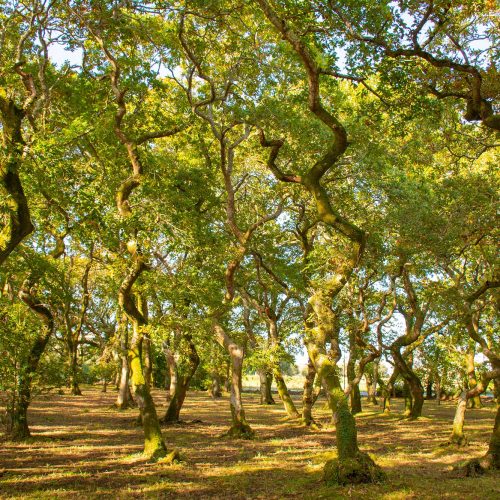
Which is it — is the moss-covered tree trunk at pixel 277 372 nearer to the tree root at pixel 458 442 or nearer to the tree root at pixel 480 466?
the tree root at pixel 458 442

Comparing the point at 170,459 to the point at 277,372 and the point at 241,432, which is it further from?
the point at 277,372

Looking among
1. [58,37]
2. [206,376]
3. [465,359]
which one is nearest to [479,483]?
[58,37]

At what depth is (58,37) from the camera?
11.3m

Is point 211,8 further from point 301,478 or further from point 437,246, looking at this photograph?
point 301,478

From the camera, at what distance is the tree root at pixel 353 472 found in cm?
975

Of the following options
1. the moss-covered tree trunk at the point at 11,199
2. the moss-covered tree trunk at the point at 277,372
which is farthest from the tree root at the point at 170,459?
the moss-covered tree trunk at the point at 11,199

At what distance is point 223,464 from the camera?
13.2 metres

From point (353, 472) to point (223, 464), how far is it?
469cm

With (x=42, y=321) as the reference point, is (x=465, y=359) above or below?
below

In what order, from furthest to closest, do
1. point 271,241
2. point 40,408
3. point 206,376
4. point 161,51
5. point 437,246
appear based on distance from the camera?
point 206,376 < point 40,408 < point 271,241 < point 437,246 < point 161,51

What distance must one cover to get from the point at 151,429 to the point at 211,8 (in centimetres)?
1084

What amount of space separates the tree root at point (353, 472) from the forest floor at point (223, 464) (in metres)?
0.23

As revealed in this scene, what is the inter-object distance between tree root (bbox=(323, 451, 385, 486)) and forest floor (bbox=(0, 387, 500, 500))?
230 millimetres

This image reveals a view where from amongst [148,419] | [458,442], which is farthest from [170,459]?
[458,442]
